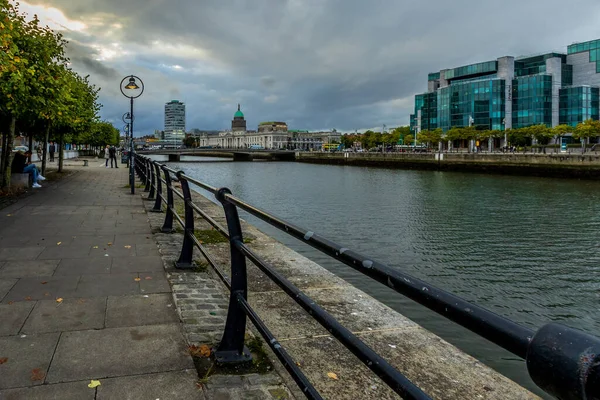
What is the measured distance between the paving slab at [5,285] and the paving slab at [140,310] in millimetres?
1088

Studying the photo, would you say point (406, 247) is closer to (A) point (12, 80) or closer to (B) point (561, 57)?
(A) point (12, 80)

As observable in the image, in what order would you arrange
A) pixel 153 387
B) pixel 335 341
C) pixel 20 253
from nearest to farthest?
1. pixel 153 387
2. pixel 335 341
3. pixel 20 253

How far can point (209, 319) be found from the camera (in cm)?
429

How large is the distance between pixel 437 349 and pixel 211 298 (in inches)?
88.0

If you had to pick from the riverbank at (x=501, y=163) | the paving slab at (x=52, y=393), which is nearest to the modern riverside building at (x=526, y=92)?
the riverbank at (x=501, y=163)

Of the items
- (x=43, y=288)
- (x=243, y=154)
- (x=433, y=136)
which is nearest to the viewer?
(x=43, y=288)

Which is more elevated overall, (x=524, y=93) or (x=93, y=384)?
(x=524, y=93)

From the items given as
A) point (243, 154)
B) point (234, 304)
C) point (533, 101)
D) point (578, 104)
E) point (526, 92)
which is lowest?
point (234, 304)

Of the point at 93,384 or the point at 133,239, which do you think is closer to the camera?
the point at 93,384

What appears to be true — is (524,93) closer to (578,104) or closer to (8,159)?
(578,104)

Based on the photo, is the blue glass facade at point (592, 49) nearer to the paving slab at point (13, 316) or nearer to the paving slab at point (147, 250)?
the paving slab at point (147, 250)

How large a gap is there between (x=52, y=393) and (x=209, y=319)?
1.56 meters

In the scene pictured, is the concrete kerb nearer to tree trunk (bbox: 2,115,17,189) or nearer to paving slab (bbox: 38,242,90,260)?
paving slab (bbox: 38,242,90,260)

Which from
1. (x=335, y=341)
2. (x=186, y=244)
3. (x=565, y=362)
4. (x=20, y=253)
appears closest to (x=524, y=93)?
(x=186, y=244)
